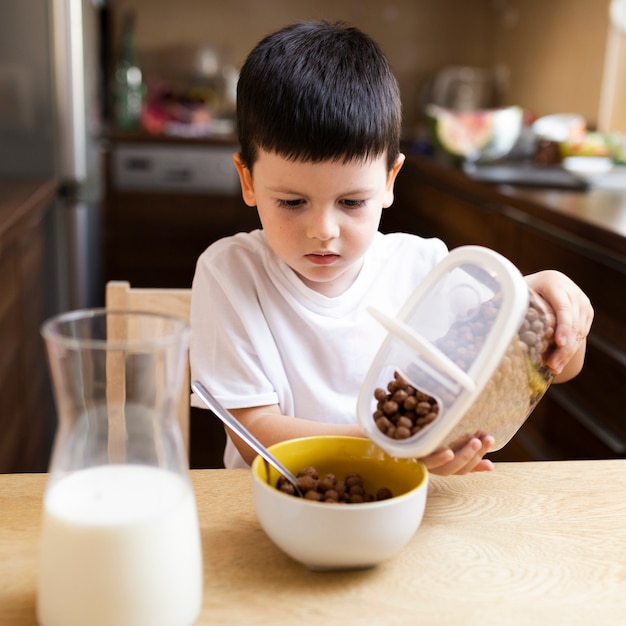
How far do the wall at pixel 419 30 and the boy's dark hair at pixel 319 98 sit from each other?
9.37 ft

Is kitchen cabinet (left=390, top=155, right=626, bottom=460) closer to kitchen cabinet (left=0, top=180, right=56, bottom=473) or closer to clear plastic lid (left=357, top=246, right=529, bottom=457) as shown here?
clear plastic lid (left=357, top=246, right=529, bottom=457)

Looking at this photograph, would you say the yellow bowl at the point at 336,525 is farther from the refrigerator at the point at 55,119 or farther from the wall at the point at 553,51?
the wall at the point at 553,51

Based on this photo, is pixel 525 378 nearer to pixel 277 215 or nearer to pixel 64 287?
pixel 277 215

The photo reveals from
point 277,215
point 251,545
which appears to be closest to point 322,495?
point 251,545

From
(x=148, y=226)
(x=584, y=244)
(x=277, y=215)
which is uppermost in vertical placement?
(x=277, y=215)

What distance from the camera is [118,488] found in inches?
20.5

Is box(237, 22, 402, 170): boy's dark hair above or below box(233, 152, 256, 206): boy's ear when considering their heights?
above

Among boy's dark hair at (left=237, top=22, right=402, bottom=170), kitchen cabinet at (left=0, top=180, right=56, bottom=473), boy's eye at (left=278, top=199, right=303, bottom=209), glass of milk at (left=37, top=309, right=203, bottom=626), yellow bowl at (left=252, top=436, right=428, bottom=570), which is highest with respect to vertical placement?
boy's dark hair at (left=237, top=22, right=402, bottom=170)

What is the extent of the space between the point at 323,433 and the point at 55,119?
199cm

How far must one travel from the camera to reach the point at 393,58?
4352 millimetres

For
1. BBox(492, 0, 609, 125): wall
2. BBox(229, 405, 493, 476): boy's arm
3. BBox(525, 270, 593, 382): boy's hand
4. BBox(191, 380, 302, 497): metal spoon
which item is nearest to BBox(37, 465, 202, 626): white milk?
BBox(191, 380, 302, 497): metal spoon

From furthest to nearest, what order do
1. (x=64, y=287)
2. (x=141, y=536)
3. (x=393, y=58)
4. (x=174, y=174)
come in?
(x=393, y=58) → (x=174, y=174) → (x=64, y=287) → (x=141, y=536)

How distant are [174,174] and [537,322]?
3.10m

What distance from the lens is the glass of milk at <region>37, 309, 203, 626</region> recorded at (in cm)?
49
